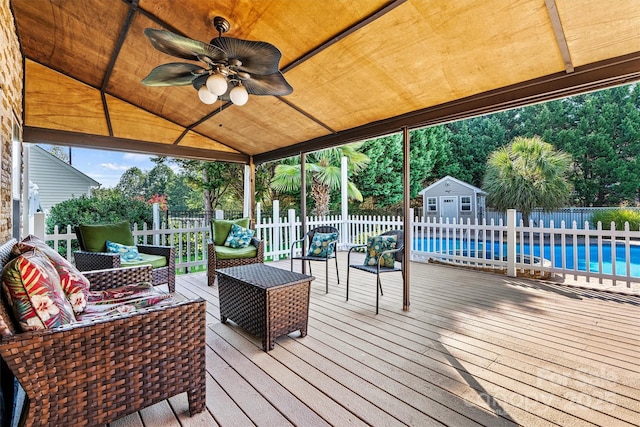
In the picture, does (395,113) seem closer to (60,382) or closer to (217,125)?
(217,125)

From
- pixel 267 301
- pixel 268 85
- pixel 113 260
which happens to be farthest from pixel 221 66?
pixel 113 260

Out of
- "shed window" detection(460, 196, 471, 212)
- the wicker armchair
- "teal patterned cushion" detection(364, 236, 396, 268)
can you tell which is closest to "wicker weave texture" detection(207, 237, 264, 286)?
the wicker armchair

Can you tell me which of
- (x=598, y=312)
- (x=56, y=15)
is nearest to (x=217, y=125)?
(x=56, y=15)

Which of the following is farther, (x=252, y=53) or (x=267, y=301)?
(x=267, y=301)

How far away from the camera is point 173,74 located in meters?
2.39

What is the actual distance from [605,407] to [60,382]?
2.85 m

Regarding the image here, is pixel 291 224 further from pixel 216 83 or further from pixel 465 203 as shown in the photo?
pixel 465 203

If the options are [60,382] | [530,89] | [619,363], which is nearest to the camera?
[60,382]

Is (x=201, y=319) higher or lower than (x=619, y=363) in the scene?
higher

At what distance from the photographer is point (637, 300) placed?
3.62m

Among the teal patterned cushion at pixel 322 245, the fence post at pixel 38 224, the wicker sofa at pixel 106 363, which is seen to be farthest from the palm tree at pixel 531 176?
the fence post at pixel 38 224

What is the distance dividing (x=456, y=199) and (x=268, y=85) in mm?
13223

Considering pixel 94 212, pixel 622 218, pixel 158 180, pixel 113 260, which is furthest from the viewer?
pixel 158 180

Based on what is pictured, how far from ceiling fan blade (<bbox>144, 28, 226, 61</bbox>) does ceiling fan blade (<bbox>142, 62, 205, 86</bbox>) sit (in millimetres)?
84
